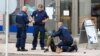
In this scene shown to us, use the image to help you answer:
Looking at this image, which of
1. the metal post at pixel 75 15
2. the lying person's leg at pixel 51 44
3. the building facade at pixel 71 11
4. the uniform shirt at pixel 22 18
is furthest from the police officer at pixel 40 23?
the metal post at pixel 75 15

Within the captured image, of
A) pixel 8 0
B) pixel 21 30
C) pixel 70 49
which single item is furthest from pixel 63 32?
pixel 8 0

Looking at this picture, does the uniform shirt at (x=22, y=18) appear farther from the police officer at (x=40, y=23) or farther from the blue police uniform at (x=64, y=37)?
the blue police uniform at (x=64, y=37)

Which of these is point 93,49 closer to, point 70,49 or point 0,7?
point 70,49

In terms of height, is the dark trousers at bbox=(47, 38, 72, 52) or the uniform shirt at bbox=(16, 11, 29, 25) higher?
the uniform shirt at bbox=(16, 11, 29, 25)

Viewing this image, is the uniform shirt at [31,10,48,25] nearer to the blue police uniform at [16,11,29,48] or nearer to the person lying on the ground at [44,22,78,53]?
the blue police uniform at [16,11,29,48]

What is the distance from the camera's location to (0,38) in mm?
20344

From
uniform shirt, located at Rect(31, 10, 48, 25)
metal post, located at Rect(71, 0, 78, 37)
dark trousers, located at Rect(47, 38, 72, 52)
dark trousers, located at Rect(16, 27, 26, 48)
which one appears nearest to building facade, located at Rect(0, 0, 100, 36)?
metal post, located at Rect(71, 0, 78, 37)

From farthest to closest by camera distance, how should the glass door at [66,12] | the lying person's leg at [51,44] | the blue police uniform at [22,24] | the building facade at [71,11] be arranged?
1. the glass door at [66,12]
2. the building facade at [71,11]
3. the blue police uniform at [22,24]
4. the lying person's leg at [51,44]

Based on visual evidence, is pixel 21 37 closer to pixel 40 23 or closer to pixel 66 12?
pixel 40 23

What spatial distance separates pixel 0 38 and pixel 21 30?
4987 mm

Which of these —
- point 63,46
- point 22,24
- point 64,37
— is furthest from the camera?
point 22,24

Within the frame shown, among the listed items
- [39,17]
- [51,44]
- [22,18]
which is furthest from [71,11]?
[51,44]

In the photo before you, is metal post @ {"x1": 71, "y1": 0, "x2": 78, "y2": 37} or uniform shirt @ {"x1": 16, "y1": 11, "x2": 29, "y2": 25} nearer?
uniform shirt @ {"x1": 16, "y1": 11, "x2": 29, "y2": 25}

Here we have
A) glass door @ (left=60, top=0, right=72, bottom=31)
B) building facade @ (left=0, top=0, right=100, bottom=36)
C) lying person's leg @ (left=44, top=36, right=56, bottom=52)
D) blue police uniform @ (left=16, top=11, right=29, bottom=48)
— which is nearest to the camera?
lying person's leg @ (left=44, top=36, right=56, bottom=52)
